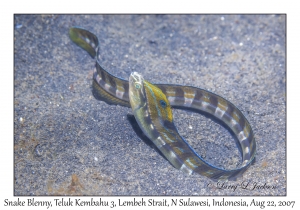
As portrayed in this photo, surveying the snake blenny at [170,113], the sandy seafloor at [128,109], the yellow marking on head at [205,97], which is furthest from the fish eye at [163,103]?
the yellow marking on head at [205,97]

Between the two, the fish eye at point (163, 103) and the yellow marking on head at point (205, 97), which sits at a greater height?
the yellow marking on head at point (205, 97)

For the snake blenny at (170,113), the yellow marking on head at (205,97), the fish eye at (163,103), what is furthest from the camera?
the yellow marking on head at (205,97)

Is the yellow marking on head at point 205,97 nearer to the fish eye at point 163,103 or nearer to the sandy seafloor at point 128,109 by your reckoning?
the sandy seafloor at point 128,109

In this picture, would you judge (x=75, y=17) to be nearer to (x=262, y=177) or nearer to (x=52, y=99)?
(x=52, y=99)

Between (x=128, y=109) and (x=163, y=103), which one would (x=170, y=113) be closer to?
(x=163, y=103)

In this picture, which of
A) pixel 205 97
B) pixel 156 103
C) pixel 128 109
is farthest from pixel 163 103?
pixel 205 97

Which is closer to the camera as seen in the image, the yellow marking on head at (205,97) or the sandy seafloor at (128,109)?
the sandy seafloor at (128,109)

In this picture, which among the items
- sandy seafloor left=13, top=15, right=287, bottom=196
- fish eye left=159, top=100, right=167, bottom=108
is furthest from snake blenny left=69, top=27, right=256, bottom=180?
sandy seafloor left=13, top=15, right=287, bottom=196
